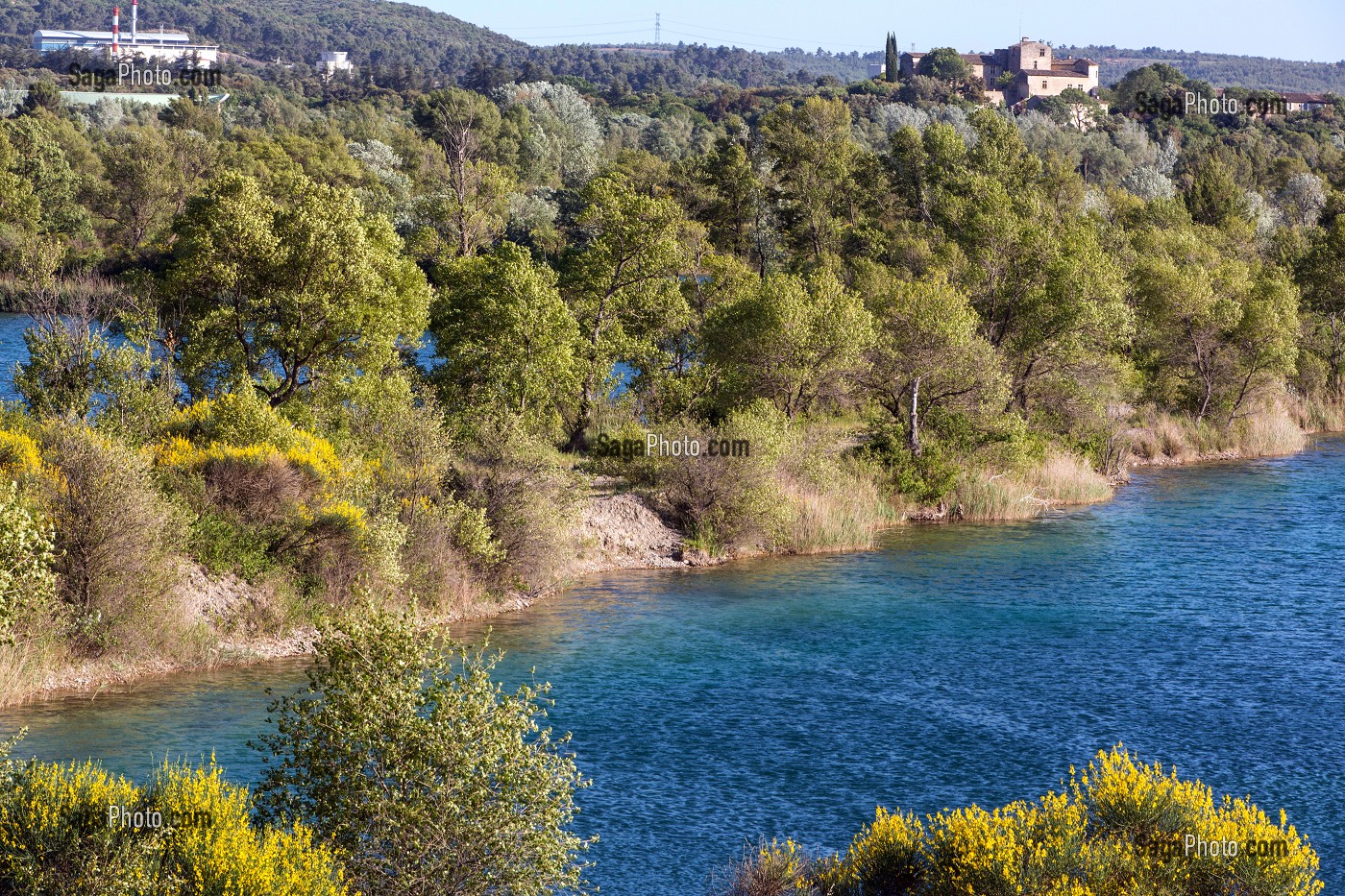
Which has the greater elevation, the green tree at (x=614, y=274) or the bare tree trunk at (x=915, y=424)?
the green tree at (x=614, y=274)

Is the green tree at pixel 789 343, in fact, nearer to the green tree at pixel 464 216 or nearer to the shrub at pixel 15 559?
the green tree at pixel 464 216

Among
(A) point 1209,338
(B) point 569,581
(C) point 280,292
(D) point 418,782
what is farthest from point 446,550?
(A) point 1209,338

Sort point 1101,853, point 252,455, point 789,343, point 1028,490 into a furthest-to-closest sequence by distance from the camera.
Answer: point 1028,490
point 789,343
point 252,455
point 1101,853

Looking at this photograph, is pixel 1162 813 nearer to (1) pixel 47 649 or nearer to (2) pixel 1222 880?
(2) pixel 1222 880

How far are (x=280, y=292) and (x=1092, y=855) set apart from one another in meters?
32.9

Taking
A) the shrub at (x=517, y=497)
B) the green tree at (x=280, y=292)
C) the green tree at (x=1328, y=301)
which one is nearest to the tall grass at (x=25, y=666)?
the green tree at (x=280, y=292)

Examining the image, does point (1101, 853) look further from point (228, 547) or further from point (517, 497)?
point (517, 497)

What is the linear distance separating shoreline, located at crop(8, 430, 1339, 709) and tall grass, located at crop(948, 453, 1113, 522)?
0.59m

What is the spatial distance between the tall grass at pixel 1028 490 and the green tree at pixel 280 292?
23.7m

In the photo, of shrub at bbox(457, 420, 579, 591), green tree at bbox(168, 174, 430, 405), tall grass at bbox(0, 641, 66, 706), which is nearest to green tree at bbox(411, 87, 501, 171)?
green tree at bbox(168, 174, 430, 405)

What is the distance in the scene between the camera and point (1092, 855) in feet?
61.9

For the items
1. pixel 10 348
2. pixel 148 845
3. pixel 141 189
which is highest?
pixel 141 189

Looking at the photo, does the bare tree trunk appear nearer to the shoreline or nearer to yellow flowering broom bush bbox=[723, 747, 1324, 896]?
the shoreline

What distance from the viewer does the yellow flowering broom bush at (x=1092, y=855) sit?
18.7m
